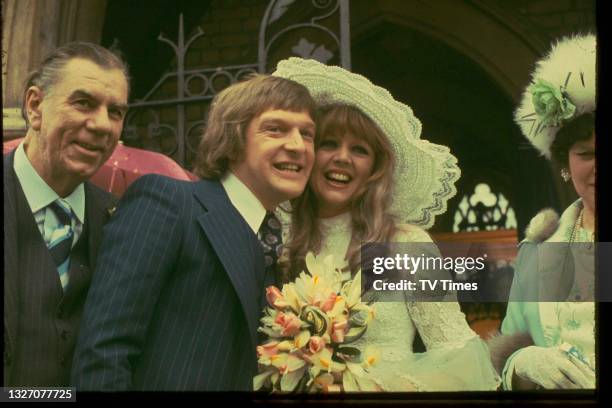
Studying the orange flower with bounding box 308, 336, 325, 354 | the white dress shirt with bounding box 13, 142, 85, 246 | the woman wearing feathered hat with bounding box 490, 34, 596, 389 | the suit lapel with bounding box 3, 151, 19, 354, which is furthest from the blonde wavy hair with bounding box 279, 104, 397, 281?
the suit lapel with bounding box 3, 151, 19, 354

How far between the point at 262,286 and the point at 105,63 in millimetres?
1173

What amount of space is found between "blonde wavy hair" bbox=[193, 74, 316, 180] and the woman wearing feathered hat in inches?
37.7

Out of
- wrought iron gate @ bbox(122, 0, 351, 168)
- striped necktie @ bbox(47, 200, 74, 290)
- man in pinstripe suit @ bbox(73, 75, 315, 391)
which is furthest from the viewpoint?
wrought iron gate @ bbox(122, 0, 351, 168)

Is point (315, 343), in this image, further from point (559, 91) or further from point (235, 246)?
point (559, 91)

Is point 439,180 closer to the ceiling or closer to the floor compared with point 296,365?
closer to the ceiling

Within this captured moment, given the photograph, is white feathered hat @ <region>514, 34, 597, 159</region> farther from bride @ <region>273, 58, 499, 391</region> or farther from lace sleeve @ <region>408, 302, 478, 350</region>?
lace sleeve @ <region>408, 302, 478, 350</region>

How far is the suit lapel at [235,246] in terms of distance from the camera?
4895 mm

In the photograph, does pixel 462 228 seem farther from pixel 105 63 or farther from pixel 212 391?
pixel 105 63

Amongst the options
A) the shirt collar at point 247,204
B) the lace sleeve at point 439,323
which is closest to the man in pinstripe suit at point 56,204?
the shirt collar at point 247,204

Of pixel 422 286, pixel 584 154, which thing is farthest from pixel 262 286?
pixel 584 154

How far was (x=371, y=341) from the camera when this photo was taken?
16.1 feet

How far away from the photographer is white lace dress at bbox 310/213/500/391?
4.91m

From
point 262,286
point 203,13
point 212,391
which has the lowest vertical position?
point 212,391

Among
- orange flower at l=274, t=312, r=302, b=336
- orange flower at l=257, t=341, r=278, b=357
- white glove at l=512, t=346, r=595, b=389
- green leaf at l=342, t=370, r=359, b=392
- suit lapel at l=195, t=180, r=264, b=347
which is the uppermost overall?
suit lapel at l=195, t=180, r=264, b=347
